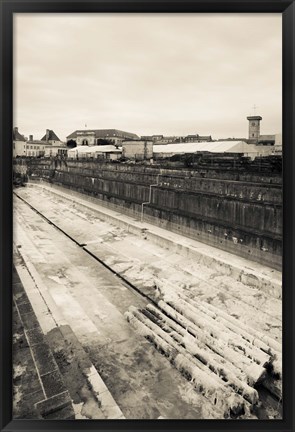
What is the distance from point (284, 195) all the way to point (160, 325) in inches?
243

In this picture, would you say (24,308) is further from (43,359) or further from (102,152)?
(102,152)

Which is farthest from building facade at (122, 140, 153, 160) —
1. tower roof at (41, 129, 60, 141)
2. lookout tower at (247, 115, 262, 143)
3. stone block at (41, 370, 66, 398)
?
stone block at (41, 370, 66, 398)

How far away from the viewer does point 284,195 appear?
239cm

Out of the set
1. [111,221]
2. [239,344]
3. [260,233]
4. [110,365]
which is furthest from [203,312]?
[111,221]

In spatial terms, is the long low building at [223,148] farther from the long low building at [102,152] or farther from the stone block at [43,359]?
the stone block at [43,359]

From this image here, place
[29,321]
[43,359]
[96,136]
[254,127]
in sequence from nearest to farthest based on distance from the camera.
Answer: [43,359] < [29,321] < [254,127] < [96,136]

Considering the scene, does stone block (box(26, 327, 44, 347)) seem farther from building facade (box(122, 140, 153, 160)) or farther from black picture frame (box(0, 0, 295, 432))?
building facade (box(122, 140, 153, 160))

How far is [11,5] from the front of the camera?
2.34m

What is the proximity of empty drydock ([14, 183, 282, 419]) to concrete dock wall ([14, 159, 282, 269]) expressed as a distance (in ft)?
2.10

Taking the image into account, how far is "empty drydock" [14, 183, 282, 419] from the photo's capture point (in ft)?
17.6

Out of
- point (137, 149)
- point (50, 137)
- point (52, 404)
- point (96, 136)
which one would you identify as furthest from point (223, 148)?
point (50, 137)

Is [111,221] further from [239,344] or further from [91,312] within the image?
[239,344]

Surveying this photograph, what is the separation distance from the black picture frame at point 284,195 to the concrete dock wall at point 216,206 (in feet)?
28.6

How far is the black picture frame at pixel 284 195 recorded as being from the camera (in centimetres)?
232
